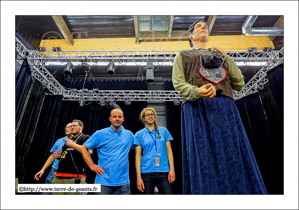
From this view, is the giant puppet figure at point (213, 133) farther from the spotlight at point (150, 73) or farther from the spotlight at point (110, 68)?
the spotlight at point (110, 68)

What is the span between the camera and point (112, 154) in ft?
5.14

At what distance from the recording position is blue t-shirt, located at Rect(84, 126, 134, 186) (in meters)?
1.46

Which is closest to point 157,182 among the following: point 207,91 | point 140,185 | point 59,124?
point 140,185

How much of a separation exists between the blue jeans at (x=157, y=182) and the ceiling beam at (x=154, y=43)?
3.15m

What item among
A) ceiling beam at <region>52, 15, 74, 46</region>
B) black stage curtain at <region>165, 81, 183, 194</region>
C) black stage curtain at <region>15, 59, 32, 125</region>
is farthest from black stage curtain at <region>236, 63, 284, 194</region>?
black stage curtain at <region>15, 59, 32, 125</region>

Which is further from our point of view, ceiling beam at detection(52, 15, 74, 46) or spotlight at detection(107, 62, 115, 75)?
spotlight at detection(107, 62, 115, 75)

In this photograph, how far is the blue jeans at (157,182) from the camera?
1.53m

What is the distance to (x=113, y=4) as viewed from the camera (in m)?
1.28

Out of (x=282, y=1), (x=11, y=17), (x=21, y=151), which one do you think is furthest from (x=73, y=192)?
(x=21, y=151)

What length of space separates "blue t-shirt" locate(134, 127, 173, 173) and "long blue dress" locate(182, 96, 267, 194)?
838 millimetres

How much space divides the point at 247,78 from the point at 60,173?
205 inches

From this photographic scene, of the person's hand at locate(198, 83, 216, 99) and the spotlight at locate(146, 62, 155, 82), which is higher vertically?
the spotlight at locate(146, 62, 155, 82)

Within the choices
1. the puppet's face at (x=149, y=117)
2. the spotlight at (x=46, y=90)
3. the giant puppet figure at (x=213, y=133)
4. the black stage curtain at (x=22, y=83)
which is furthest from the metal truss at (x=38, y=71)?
the giant puppet figure at (x=213, y=133)

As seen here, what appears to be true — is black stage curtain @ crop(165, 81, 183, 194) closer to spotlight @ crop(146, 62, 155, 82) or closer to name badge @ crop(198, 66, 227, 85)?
spotlight @ crop(146, 62, 155, 82)
